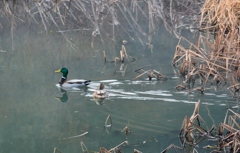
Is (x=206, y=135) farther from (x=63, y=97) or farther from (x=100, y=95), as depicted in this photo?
(x=63, y=97)

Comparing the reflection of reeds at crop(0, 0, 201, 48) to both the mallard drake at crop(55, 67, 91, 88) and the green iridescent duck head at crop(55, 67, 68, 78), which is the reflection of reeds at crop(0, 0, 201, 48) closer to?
the mallard drake at crop(55, 67, 91, 88)

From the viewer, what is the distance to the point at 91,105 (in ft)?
26.5

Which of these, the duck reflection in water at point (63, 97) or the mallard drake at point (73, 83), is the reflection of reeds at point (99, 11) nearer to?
the mallard drake at point (73, 83)

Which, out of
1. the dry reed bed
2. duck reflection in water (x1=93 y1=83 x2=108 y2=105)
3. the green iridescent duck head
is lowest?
duck reflection in water (x1=93 y1=83 x2=108 y2=105)

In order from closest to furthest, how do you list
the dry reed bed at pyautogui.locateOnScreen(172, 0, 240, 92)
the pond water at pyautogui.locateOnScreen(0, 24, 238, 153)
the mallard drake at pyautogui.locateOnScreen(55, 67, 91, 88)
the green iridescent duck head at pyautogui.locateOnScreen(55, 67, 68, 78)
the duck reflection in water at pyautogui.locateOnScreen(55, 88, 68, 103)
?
1. the pond water at pyautogui.locateOnScreen(0, 24, 238, 153)
2. the dry reed bed at pyautogui.locateOnScreen(172, 0, 240, 92)
3. the duck reflection in water at pyautogui.locateOnScreen(55, 88, 68, 103)
4. the mallard drake at pyautogui.locateOnScreen(55, 67, 91, 88)
5. the green iridescent duck head at pyautogui.locateOnScreen(55, 67, 68, 78)

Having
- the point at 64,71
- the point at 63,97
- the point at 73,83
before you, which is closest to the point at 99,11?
the point at 63,97

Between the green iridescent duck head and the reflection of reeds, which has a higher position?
the reflection of reeds

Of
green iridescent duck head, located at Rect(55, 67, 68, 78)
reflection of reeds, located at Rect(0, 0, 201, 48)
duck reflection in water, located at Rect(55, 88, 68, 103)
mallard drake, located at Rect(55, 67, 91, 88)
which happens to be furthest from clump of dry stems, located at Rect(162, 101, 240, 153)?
green iridescent duck head, located at Rect(55, 67, 68, 78)

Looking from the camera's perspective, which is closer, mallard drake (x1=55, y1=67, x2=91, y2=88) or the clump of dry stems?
the clump of dry stems

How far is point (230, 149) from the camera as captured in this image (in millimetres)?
5559

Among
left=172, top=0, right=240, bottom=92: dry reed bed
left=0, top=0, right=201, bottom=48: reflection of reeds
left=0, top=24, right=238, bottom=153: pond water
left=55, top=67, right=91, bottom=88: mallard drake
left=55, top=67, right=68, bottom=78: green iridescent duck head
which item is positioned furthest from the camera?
left=55, top=67, right=68, bottom=78: green iridescent duck head

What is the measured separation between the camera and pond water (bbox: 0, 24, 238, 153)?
647 centimetres

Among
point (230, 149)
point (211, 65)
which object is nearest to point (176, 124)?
point (230, 149)

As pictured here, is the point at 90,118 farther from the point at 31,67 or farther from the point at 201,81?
the point at 31,67
